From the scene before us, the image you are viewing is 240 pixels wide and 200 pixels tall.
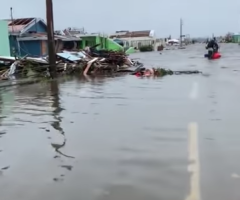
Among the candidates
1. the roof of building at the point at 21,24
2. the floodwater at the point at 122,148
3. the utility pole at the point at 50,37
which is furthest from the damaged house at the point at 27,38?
the floodwater at the point at 122,148

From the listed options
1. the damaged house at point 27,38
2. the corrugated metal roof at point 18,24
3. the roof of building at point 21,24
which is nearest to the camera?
the damaged house at point 27,38

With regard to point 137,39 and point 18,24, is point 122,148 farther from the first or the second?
point 137,39

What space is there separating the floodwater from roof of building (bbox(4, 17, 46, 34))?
2316 centimetres

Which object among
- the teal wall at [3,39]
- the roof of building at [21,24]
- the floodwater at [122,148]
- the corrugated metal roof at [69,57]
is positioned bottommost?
the floodwater at [122,148]

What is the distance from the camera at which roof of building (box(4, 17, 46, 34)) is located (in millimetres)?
34159

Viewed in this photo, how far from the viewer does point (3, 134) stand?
802 centimetres

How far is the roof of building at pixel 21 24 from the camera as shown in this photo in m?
34.2

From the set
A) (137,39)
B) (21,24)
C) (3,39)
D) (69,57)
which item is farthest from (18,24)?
(137,39)

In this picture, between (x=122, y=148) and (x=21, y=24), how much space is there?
3197cm

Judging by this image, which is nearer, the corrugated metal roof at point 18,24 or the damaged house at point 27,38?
the damaged house at point 27,38

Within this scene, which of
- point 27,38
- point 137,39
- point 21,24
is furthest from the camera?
point 137,39

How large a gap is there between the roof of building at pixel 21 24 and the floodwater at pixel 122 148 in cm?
2316

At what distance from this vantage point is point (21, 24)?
119 ft

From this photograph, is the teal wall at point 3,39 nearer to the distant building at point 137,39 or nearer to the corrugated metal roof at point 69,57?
Result: the corrugated metal roof at point 69,57
